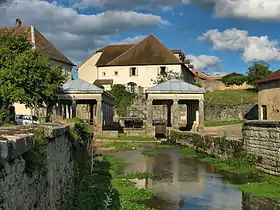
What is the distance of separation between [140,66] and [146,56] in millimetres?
1837

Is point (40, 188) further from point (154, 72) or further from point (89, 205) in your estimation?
point (154, 72)

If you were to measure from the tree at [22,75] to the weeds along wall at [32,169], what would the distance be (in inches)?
558

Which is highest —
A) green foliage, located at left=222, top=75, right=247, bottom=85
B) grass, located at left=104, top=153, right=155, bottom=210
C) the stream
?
green foliage, located at left=222, top=75, right=247, bottom=85

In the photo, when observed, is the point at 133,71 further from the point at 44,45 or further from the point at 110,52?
the point at 44,45

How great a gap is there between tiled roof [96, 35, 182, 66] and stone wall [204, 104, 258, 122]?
959 centimetres

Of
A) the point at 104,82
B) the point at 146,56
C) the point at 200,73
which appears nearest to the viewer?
the point at 146,56

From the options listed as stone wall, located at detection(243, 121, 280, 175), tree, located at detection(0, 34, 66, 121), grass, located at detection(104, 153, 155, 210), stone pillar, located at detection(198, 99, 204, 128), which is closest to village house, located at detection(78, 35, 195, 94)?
stone pillar, located at detection(198, 99, 204, 128)

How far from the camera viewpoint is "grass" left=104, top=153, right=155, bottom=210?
9986mm

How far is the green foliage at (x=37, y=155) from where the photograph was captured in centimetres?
487

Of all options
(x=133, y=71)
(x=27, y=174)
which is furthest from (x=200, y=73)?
(x=27, y=174)

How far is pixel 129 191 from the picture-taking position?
12062mm

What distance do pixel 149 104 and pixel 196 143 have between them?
43.0ft

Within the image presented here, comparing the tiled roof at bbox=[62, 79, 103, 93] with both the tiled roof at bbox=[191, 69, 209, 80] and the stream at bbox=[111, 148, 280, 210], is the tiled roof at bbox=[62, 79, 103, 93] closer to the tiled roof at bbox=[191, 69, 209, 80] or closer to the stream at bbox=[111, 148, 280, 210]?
the stream at bbox=[111, 148, 280, 210]

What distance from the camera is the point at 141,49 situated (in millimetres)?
Result: 58719
